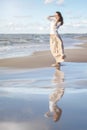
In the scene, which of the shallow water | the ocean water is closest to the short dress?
the shallow water

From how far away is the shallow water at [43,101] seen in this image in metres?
5.32

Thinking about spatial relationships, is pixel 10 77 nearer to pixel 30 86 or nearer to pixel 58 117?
pixel 30 86

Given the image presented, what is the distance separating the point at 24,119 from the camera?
5555 mm

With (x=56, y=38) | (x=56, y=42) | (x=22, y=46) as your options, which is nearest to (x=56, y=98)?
(x=56, y=38)

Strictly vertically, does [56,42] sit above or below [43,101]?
below

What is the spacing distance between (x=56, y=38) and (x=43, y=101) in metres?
6.83

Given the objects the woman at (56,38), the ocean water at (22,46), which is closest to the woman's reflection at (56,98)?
the woman at (56,38)

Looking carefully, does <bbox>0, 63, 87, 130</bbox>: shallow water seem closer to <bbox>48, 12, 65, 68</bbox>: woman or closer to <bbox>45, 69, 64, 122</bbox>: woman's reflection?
<bbox>45, 69, 64, 122</bbox>: woman's reflection

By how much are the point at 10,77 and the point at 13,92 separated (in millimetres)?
2634

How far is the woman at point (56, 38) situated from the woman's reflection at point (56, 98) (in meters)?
3.00

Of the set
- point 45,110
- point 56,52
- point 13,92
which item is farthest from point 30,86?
point 56,52

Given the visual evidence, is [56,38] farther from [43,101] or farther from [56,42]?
[43,101]

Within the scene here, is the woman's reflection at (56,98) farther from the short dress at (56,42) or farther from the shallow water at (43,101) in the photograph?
the short dress at (56,42)

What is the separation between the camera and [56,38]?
13523 mm
